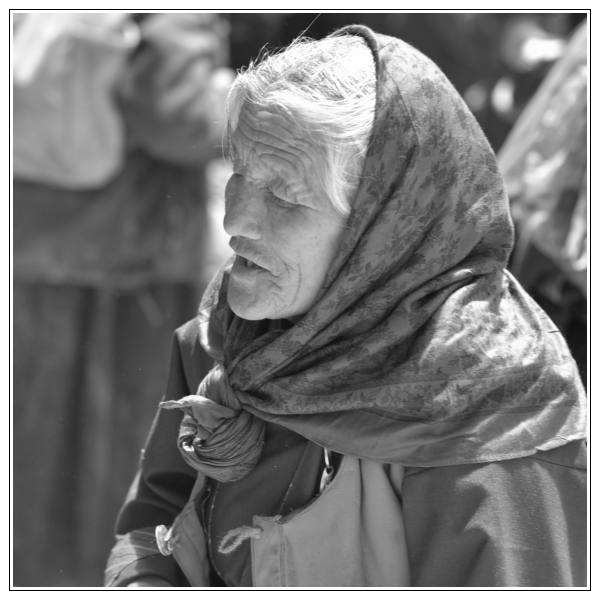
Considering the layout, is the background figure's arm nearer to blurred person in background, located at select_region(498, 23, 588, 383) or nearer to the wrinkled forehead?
blurred person in background, located at select_region(498, 23, 588, 383)

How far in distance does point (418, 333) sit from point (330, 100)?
1.43ft

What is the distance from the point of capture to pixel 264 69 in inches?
60.8

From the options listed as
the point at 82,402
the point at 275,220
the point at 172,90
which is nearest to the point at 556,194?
the point at 172,90

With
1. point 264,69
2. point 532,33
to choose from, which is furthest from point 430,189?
point 532,33

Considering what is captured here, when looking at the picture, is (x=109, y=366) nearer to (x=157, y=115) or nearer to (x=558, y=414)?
(x=157, y=115)

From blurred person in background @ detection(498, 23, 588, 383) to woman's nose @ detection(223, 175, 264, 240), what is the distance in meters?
1.60

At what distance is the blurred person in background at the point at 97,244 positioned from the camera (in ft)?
11.5

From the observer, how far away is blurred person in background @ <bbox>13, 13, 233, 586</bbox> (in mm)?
3500

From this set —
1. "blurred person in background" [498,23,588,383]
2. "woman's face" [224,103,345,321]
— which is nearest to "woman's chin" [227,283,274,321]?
"woman's face" [224,103,345,321]

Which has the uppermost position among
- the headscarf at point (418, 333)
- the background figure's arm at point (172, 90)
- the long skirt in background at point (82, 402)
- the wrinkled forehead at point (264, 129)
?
the background figure's arm at point (172, 90)

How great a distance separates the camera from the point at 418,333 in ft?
4.93

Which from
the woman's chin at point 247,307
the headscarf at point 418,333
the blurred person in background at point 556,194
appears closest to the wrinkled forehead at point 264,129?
the headscarf at point 418,333

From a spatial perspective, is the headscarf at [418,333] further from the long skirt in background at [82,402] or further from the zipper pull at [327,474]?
the long skirt in background at [82,402]

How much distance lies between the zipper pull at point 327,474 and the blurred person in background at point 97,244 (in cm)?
209
